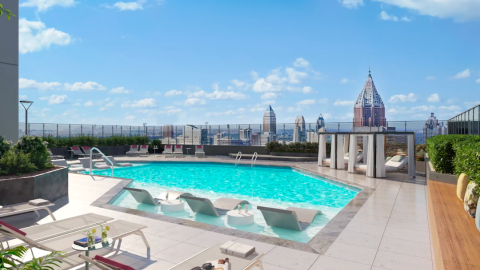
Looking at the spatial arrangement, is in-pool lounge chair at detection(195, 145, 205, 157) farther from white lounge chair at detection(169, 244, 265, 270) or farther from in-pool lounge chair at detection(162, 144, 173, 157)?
white lounge chair at detection(169, 244, 265, 270)

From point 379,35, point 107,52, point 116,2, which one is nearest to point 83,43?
point 107,52

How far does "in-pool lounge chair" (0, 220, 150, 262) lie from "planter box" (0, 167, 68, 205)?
134 inches

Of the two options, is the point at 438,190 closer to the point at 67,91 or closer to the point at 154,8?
the point at 154,8

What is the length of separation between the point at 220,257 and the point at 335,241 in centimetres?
223

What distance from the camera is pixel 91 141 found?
21375 millimetres

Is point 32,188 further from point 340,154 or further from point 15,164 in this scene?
point 340,154

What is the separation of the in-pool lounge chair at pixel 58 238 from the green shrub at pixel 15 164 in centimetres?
417

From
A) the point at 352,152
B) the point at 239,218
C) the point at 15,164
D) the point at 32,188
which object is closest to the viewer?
the point at 239,218

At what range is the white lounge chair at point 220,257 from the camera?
3334 mm

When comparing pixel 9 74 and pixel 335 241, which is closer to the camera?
pixel 335 241

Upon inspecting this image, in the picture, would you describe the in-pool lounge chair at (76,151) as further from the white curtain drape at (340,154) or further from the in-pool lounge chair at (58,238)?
the in-pool lounge chair at (58,238)

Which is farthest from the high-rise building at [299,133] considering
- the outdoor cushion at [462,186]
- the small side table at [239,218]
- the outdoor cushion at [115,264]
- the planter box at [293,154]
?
the outdoor cushion at [115,264]

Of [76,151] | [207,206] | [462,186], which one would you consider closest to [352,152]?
[462,186]

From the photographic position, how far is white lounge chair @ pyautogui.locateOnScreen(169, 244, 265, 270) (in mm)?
3334
